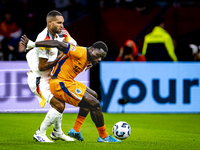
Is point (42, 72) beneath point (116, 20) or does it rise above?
beneath

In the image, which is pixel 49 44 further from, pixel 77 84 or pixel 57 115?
pixel 57 115

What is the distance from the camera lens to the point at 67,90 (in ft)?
19.1

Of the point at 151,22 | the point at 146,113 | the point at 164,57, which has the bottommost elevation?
the point at 146,113

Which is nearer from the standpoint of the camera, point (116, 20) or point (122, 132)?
point (122, 132)

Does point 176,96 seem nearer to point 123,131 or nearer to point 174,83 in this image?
point 174,83

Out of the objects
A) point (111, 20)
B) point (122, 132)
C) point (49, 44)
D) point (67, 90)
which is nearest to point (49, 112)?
point (67, 90)

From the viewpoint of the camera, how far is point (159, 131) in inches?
300

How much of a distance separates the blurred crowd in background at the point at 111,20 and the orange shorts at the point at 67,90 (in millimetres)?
6080

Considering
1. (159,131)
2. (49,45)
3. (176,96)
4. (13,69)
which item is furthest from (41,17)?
(49,45)

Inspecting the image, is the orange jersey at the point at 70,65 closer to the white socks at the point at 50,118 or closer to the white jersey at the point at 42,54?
the white jersey at the point at 42,54

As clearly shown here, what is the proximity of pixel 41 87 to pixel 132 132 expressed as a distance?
7.00ft

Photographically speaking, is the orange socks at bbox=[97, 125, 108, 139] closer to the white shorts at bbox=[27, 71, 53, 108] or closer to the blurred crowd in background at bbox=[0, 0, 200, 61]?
the white shorts at bbox=[27, 71, 53, 108]

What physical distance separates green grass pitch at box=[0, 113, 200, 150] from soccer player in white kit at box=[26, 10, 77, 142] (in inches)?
8.4

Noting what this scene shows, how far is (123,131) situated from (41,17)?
7006mm
